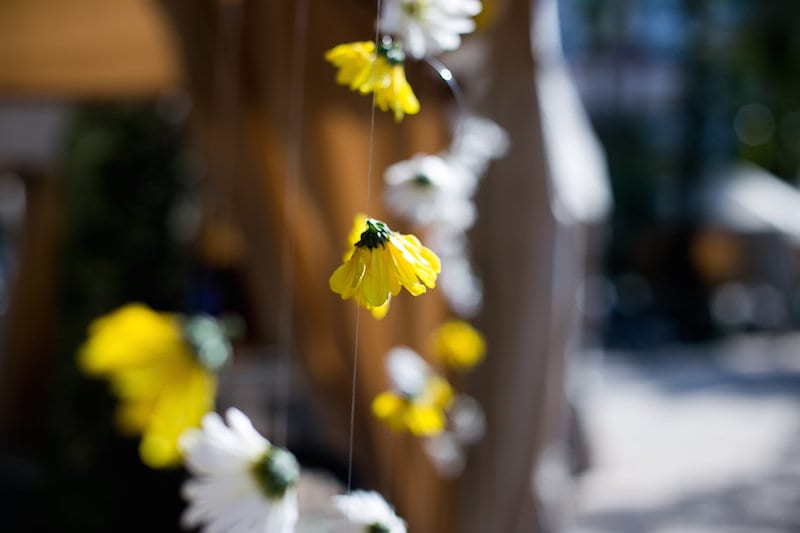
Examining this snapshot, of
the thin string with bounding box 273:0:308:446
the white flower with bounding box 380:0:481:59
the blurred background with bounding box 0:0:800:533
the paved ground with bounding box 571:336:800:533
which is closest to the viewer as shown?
the white flower with bounding box 380:0:481:59

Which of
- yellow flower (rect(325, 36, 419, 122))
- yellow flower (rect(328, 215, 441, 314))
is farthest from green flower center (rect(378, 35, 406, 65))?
yellow flower (rect(328, 215, 441, 314))

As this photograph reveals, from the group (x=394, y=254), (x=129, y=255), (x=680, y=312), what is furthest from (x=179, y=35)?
(x=680, y=312)

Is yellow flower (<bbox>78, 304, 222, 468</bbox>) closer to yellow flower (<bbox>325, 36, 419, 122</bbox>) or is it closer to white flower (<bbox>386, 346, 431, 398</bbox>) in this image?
white flower (<bbox>386, 346, 431, 398</bbox>)

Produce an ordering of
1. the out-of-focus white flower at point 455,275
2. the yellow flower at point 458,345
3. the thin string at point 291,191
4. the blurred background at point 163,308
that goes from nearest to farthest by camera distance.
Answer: the yellow flower at point 458,345, the out-of-focus white flower at point 455,275, the thin string at point 291,191, the blurred background at point 163,308

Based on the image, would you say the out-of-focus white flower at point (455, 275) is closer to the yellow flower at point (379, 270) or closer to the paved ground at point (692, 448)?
the yellow flower at point (379, 270)

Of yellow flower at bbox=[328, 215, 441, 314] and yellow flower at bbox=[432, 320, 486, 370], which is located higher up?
yellow flower at bbox=[328, 215, 441, 314]

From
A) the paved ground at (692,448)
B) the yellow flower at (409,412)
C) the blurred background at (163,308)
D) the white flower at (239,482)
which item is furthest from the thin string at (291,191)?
Result: the paved ground at (692,448)

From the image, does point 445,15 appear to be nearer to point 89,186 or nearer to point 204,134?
point 204,134
